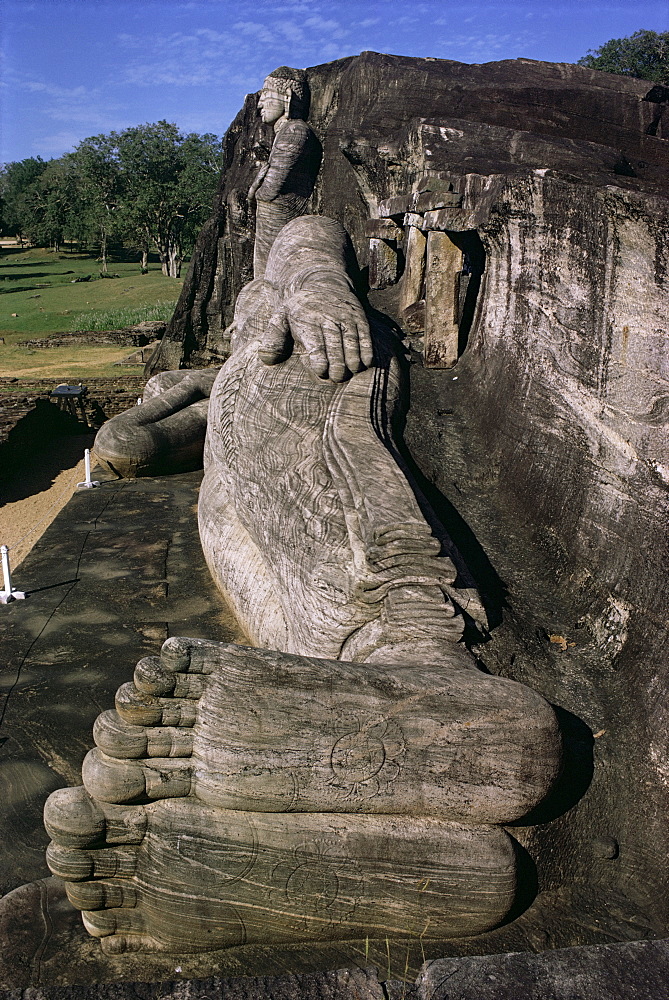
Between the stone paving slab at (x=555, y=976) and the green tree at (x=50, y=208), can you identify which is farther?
the green tree at (x=50, y=208)

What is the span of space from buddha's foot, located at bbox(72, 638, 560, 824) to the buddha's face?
6.64 metres

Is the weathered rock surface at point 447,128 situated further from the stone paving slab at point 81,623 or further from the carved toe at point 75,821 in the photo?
the carved toe at point 75,821

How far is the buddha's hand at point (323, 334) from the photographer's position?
11.4ft

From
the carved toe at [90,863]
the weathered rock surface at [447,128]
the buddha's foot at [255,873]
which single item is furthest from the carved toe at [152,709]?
the weathered rock surface at [447,128]

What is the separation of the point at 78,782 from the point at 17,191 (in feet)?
190

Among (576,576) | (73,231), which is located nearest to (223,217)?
(576,576)

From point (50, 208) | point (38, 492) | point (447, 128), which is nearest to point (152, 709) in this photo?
point (447, 128)

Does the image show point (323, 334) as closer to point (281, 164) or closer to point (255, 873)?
point (255, 873)

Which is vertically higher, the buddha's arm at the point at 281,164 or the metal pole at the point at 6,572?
the buddha's arm at the point at 281,164

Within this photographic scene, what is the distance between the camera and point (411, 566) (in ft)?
8.55

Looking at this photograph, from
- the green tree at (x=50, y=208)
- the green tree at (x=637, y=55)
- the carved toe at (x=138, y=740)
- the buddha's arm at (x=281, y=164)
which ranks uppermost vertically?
the green tree at (x=637, y=55)

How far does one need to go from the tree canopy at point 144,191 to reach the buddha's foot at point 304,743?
28285 mm

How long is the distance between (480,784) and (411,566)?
0.81 m

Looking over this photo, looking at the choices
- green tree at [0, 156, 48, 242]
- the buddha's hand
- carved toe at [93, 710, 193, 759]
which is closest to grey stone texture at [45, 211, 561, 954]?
carved toe at [93, 710, 193, 759]
